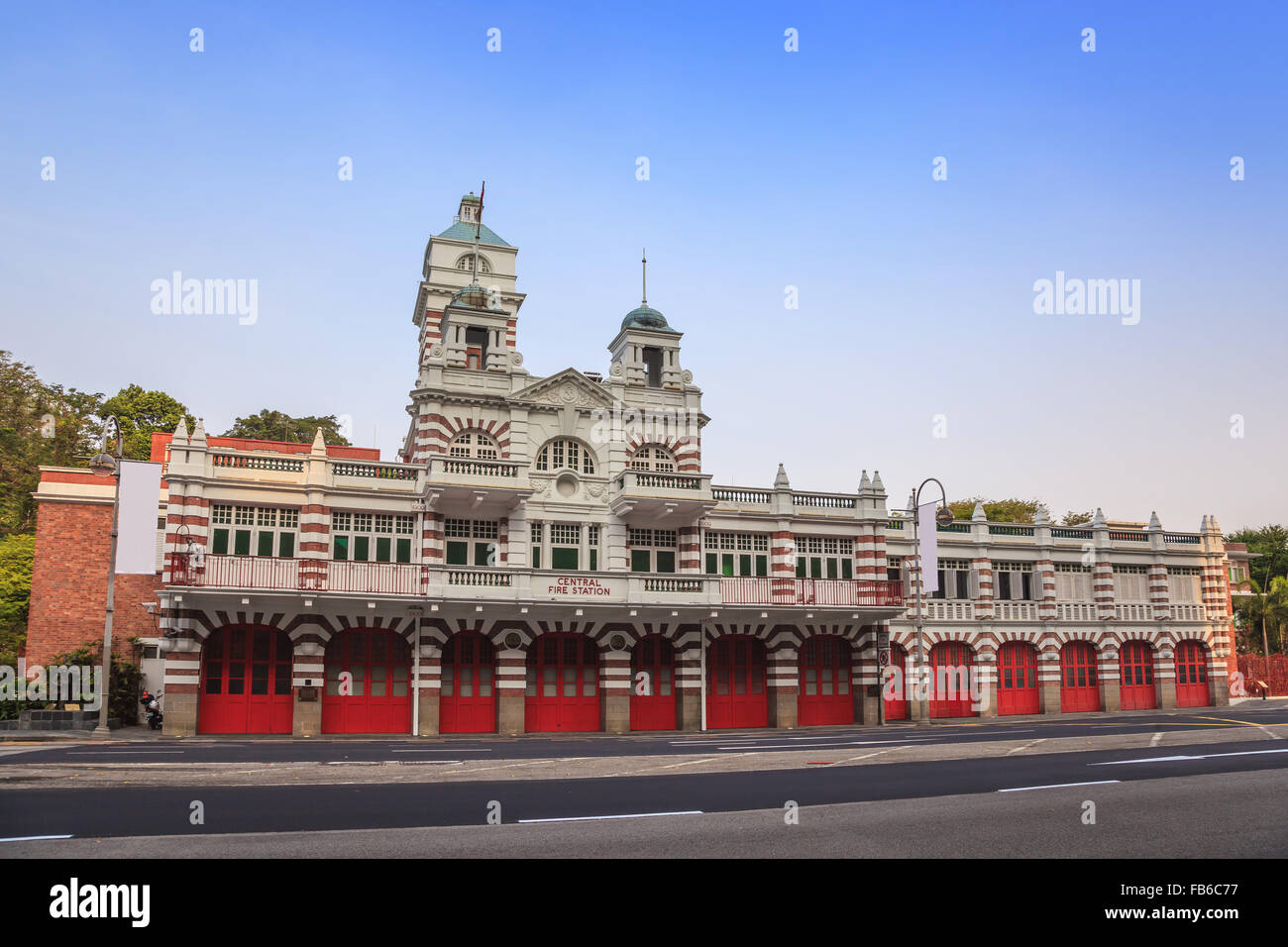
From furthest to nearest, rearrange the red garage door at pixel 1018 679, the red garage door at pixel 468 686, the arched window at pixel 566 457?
the red garage door at pixel 1018 679, the arched window at pixel 566 457, the red garage door at pixel 468 686

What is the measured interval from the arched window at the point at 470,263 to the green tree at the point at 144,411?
87.8ft

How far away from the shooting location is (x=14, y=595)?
134 feet

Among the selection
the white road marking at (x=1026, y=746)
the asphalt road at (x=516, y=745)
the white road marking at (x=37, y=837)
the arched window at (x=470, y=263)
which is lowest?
the asphalt road at (x=516, y=745)

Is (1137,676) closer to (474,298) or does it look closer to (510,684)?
(510,684)

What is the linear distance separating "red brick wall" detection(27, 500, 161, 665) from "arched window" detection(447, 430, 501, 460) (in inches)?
521

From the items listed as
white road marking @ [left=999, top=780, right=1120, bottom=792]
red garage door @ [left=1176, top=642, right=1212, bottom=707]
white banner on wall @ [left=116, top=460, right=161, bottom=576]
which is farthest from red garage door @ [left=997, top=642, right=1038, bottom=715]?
white banner on wall @ [left=116, top=460, right=161, bottom=576]

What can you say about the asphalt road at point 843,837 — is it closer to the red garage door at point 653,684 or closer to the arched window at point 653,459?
the red garage door at point 653,684

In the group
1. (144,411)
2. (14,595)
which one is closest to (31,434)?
(144,411)

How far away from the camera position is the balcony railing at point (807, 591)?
120ft

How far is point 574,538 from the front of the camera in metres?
36.4

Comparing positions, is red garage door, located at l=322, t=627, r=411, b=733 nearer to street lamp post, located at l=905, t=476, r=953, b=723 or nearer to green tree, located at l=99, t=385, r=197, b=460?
street lamp post, located at l=905, t=476, r=953, b=723

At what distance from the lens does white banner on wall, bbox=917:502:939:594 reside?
123ft

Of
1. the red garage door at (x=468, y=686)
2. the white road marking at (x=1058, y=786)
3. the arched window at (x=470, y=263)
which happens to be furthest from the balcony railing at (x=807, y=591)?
the white road marking at (x=1058, y=786)
